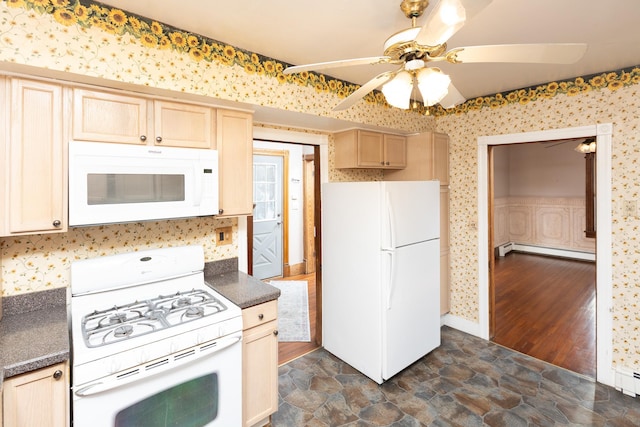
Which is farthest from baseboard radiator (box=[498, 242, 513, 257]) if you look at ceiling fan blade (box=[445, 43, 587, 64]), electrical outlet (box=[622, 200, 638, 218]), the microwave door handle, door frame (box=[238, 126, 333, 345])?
the microwave door handle

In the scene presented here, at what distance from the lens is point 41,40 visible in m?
1.54

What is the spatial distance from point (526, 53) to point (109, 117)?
78.2 inches

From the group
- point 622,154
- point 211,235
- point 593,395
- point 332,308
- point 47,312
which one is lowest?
point 593,395

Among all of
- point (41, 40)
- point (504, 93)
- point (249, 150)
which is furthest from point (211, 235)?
point (504, 93)

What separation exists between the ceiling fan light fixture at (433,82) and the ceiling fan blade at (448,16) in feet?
0.95

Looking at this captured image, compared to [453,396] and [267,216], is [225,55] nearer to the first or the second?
[453,396]

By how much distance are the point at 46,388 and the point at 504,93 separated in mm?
4000

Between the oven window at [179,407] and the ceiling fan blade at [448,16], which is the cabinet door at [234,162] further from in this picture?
the ceiling fan blade at [448,16]

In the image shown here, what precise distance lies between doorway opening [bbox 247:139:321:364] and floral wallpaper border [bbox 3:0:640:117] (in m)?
2.72

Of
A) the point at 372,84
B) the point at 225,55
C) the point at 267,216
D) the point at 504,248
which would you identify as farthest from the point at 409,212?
the point at 504,248

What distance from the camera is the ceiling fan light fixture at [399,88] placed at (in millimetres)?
1413

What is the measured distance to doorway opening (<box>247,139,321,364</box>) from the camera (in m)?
5.37

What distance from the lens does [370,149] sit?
3.10 meters

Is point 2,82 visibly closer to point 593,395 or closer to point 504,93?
point 504,93
